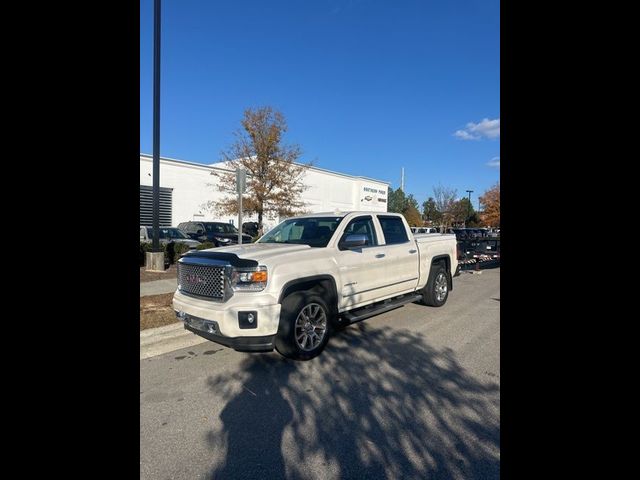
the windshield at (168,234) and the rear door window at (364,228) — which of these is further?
the windshield at (168,234)

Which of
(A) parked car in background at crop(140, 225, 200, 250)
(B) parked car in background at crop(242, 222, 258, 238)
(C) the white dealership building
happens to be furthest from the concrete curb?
(C) the white dealership building

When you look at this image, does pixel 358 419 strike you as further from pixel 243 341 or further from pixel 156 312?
pixel 156 312

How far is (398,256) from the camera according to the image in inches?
257

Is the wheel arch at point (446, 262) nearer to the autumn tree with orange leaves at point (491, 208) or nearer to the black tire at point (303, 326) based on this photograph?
the black tire at point (303, 326)

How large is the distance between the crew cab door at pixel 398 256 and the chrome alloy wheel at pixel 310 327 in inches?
65.8

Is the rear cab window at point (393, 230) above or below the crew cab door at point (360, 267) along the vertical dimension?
above

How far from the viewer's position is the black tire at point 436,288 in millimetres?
7566

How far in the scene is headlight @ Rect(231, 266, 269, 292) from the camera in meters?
4.43

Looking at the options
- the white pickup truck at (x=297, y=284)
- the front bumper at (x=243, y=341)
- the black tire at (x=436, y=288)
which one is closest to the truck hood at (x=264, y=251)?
the white pickup truck at (x=297, y=284)

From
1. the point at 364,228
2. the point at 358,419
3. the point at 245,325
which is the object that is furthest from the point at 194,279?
the point at 364,228

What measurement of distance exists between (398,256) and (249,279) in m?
2.99

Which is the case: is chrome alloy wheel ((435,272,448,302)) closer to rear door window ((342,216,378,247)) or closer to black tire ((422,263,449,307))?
black tire ((422,263,449,307))

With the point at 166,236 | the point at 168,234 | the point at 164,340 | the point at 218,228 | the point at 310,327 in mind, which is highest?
the point at 218,228
